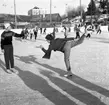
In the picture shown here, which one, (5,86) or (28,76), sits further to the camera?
(28,76)

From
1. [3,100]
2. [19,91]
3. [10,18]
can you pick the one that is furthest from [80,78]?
[10,18]

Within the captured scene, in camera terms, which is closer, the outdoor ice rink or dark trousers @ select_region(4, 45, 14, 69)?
the outdoor ice rink

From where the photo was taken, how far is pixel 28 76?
22.1ft

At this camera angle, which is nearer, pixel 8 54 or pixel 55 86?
pixel 55 86

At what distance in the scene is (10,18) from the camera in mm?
52781

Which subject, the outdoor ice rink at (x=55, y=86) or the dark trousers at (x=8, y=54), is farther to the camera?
the dark trousers at (x=8, y=54)

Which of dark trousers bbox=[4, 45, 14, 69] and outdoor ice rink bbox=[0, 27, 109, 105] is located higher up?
dark trousers bbox=[4, 45, 14, 69]

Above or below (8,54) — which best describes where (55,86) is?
below

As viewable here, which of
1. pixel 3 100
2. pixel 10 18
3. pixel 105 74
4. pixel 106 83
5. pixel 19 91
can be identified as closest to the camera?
pixel 3 100

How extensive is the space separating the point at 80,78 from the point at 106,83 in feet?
2.70

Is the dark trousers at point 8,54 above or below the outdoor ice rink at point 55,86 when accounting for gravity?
above

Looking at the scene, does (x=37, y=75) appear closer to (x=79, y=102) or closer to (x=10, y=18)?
(x=79, y=102)

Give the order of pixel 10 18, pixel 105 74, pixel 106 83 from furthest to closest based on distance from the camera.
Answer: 1. pixel 10 18
2. pixel 105 74
3. pixel 106 83

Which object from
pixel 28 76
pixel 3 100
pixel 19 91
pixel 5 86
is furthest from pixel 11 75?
pixel 3 100
